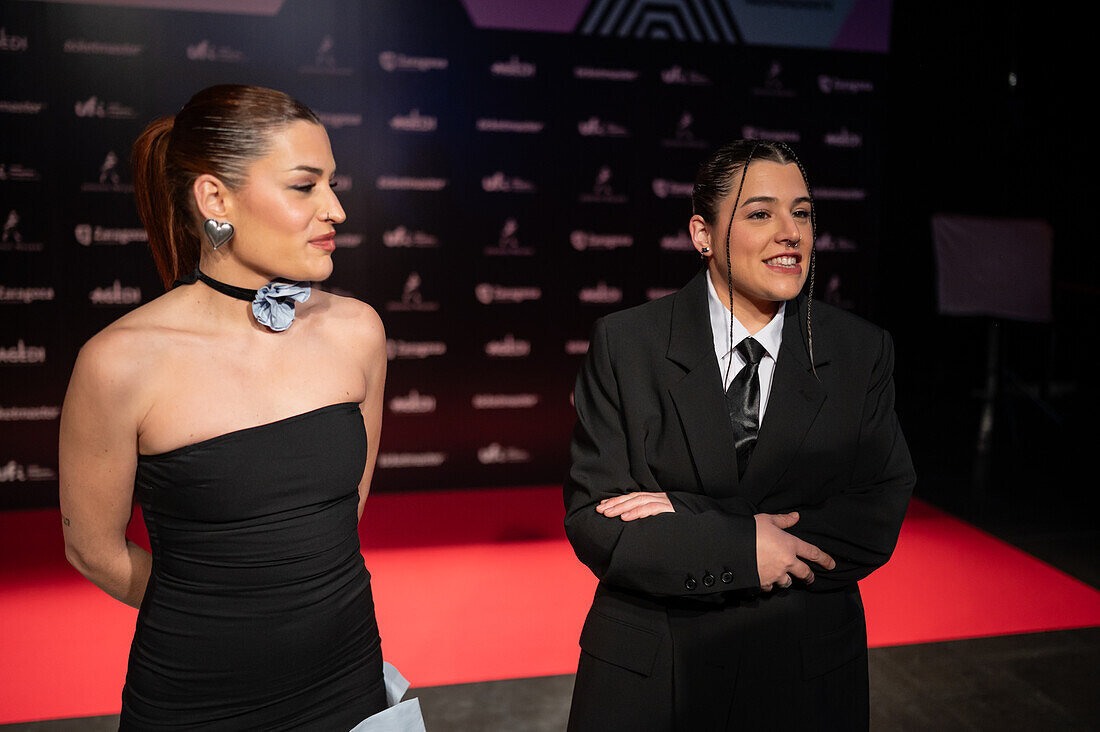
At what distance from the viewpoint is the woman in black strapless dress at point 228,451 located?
1362 mm

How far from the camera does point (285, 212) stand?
1.42 metres

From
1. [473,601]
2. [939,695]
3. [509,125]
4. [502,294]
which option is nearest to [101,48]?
[509,125]

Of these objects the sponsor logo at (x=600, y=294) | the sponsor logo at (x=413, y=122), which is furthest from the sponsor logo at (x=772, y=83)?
the sponsor logo at (x=413, y=122)

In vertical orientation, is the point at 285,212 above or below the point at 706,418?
above

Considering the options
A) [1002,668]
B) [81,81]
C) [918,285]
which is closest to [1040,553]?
[1002,668]

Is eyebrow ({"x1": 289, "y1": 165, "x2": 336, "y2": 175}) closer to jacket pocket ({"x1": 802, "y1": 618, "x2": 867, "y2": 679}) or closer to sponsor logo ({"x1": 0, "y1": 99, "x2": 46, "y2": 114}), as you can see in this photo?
jacket pocket ({"x1": 802, "y1": 618, "x2": 867, "y2": 679})

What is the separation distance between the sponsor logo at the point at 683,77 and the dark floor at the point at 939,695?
3.60m

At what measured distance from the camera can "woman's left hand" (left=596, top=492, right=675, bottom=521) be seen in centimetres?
160

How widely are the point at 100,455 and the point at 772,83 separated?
512 cm

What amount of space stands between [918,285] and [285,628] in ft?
24.1

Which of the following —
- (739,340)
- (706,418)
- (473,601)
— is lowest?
(473,601)

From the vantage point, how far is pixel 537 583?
384cm

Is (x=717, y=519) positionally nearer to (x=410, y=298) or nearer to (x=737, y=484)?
(x=737, y=484)

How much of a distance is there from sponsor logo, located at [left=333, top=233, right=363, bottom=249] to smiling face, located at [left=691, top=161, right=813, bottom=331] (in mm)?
3781
